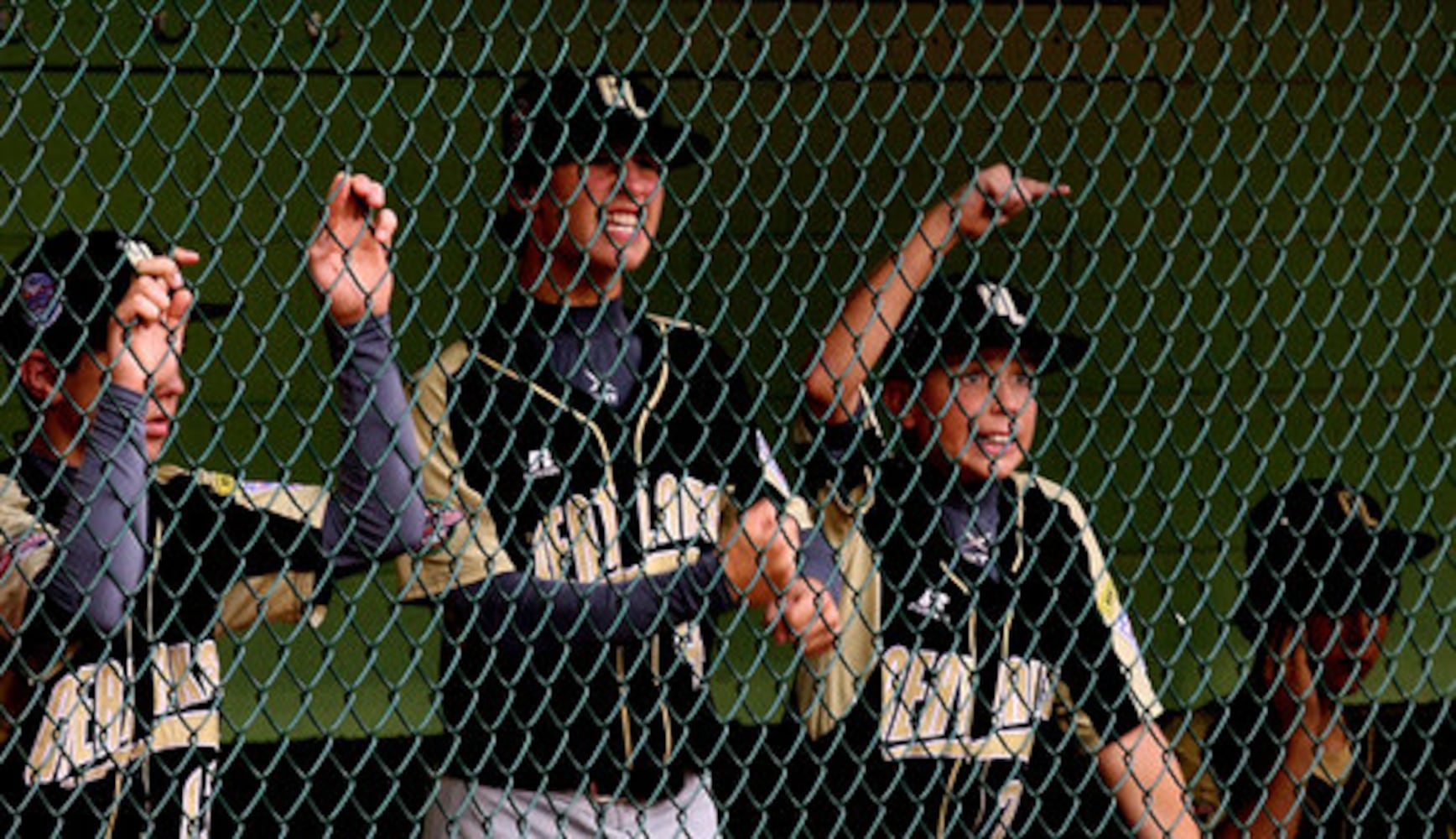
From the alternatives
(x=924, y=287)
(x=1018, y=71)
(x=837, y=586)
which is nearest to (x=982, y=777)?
(x=837, y=586)

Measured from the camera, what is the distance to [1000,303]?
4.62 m

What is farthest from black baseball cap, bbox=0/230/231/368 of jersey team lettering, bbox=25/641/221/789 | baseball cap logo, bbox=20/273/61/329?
jersey team lettering, bbox=25/641/221/789

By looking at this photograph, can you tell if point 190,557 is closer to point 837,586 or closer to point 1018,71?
point 837,586

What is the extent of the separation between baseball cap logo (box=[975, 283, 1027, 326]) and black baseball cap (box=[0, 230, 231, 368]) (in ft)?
4.50

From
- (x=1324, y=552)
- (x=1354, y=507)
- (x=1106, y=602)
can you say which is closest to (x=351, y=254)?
(x=1106, y=602)

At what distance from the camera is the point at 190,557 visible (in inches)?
162

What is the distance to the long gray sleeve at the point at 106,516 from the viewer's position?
365cm

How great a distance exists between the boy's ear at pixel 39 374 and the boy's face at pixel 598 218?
80 cm

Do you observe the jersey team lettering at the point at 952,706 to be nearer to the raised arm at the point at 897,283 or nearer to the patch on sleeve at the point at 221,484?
the raised arm at the point at 897,283

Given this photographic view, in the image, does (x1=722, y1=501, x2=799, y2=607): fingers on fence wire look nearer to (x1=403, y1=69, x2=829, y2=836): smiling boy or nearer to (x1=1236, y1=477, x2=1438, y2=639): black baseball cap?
(x1=403, y1=69, x2=829, y2=836): smiling boy

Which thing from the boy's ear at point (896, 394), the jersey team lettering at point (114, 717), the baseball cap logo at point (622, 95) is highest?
the baseball cap logo at point (622, 95)

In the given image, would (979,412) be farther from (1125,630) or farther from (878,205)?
(878,205)

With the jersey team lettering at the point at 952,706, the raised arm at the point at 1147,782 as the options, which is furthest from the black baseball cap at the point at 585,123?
the raised arm at the point at 1147,782

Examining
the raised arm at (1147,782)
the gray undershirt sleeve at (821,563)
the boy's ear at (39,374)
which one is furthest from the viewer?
the raised arm at (1147,782)
